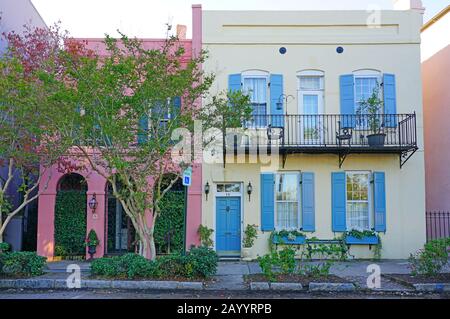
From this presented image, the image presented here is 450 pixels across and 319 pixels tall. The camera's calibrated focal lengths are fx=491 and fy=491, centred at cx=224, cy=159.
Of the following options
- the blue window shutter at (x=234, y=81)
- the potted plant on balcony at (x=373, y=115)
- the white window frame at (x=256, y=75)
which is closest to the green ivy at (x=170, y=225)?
the blue window shutter at (x=234, y=81)

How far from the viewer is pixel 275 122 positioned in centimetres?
1589

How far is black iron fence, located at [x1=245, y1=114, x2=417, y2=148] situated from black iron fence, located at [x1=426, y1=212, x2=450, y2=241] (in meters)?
3.13

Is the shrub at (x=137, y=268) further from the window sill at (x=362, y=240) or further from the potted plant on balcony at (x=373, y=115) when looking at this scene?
the potted plant on balcony at (x=373, y=115)

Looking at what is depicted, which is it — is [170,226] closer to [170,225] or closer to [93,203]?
[170,225]

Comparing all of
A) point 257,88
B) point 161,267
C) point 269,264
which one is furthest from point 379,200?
point 161,267

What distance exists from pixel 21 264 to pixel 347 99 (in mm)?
10808

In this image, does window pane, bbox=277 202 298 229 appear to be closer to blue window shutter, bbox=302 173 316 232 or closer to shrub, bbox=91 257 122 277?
blue window shutter, bbox=302 173 316 232

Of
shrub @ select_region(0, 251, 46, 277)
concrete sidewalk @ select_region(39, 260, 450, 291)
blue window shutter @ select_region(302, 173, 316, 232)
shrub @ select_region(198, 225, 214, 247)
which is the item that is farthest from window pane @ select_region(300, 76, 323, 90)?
shrub @ select_region(0, 251, 46, 277)

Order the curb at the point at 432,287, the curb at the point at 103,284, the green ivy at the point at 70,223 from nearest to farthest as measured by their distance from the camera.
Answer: the curb at the point at 432,287, the curb at the point at 103,284, the green ivy at the point at 70,223

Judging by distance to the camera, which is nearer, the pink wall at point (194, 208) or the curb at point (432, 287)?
the curb at point (432, 287)

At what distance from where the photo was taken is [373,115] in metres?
15.6

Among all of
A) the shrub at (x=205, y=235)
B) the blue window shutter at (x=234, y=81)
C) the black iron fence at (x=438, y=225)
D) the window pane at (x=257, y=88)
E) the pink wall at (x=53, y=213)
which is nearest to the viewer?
the shrub at (x=205, y=235)

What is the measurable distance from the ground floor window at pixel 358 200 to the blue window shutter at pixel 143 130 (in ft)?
23.6

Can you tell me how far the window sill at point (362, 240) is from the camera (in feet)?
50.8
